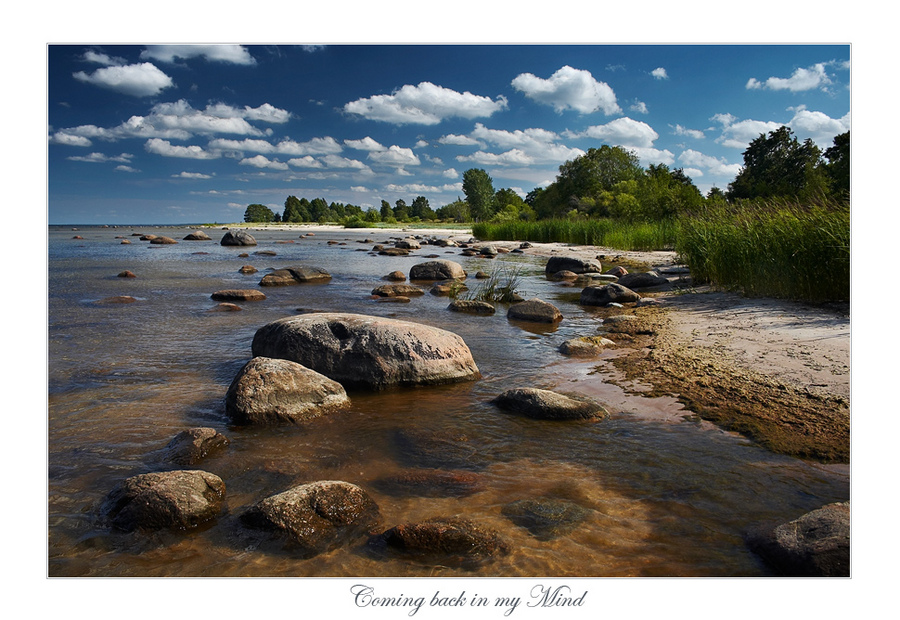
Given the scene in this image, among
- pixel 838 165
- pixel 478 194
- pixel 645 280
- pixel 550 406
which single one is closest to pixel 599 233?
pixel 838 165

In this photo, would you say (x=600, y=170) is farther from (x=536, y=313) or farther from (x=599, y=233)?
(x=536, y=313)

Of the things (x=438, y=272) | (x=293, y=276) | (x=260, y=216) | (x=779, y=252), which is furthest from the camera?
(x=260, y=216)

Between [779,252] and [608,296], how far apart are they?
356 cm

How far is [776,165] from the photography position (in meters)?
47.5

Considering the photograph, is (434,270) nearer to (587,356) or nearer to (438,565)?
(587,356)

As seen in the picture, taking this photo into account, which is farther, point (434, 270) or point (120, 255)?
point (120, 255)

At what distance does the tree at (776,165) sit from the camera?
4419cm

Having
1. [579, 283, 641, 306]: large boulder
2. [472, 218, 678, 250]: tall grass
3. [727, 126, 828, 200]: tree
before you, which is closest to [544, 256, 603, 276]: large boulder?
[472, 218, 678, 250]: tall grass

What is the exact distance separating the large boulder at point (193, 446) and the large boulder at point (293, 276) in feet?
40.1

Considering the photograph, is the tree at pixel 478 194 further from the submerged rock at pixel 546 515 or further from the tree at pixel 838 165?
the submerged rock at pixel 546 515

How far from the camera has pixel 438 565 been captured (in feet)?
10.0
